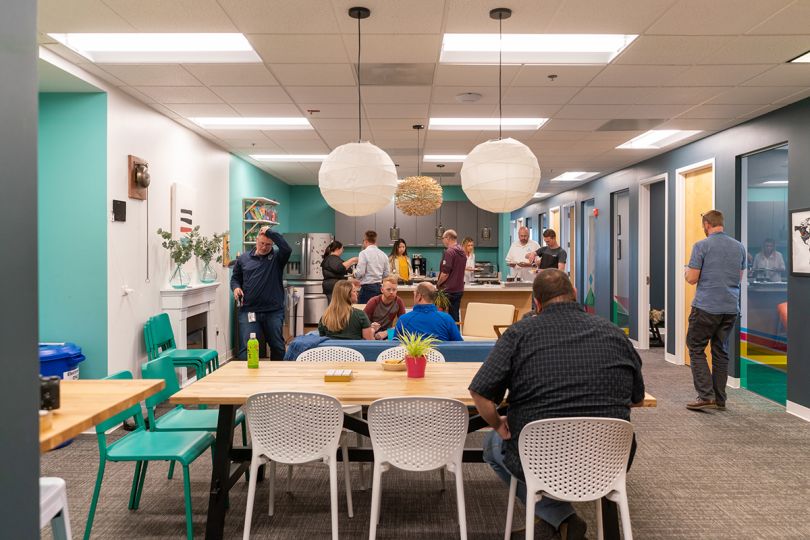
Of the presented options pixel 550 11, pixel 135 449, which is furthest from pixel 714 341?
pixel 135 449

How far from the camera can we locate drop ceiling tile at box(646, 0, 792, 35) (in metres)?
3.31

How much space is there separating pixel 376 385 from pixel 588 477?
45.1 inches

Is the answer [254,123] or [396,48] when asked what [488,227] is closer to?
[254,123]

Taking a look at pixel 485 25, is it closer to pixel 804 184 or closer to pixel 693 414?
pixel 804 184

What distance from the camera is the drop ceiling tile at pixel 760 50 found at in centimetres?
385

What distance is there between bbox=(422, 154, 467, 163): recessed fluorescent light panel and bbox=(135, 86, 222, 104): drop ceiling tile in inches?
151

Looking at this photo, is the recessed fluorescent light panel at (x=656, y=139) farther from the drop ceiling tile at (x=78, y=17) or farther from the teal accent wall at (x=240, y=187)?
the drop ceiling tile at (x=78, y=17)

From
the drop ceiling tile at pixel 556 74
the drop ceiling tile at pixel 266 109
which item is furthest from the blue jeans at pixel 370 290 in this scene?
the drop ceiling tile at pixel 556 74

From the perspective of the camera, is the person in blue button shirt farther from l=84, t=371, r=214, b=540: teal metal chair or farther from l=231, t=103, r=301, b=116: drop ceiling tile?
l=231, t=103, r=301, b=116: drop ceiling tile

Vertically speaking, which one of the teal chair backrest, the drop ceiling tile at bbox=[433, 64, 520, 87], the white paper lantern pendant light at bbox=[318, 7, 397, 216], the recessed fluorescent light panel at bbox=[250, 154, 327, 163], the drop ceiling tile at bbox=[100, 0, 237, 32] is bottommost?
the teal chair backrest

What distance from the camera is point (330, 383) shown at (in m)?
3.15

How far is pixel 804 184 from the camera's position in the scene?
5.25m

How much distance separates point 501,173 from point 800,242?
3250mm

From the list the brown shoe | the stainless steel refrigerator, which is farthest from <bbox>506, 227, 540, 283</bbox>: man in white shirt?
the brown shoe
